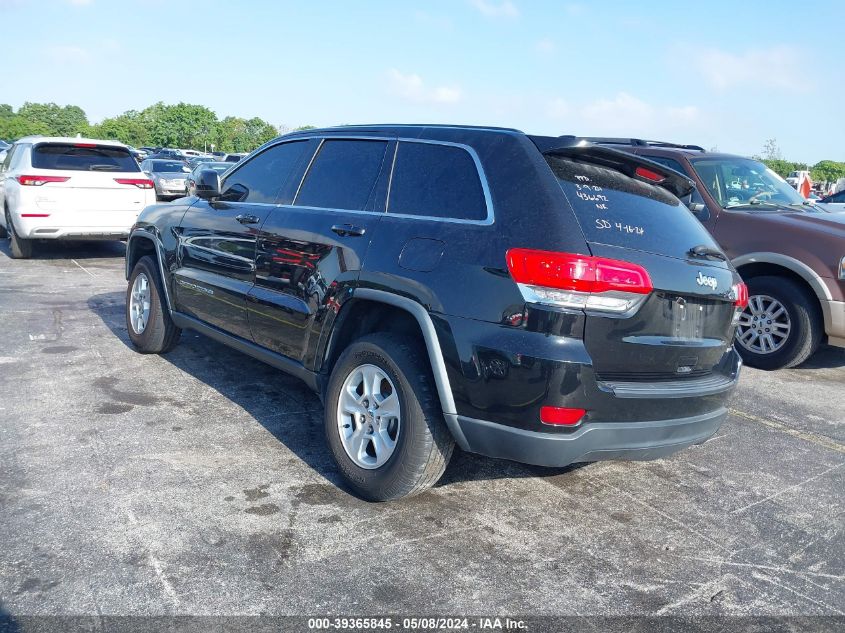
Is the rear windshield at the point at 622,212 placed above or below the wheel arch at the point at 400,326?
above

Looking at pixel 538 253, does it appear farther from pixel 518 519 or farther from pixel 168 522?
pixel 168 522

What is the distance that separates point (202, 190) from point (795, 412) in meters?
4.44

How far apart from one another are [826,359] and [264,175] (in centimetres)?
555

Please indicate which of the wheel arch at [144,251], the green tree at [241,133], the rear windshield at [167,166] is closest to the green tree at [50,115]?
the green tree at [241,133]

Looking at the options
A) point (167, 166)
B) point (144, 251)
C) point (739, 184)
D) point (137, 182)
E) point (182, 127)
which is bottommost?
point (144, 251)

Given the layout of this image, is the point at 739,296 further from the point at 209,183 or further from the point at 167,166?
the point at 167,166

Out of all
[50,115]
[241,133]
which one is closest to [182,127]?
[241,133]

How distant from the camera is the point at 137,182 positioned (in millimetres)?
10703

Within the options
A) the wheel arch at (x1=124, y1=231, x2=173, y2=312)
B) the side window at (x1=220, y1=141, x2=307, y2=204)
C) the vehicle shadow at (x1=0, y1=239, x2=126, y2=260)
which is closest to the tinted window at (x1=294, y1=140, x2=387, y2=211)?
the side window at (x1=220, y1=141, x2=307, y2=204)

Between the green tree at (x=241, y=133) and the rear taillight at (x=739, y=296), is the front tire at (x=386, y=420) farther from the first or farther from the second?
the green tree at (x=241, y=133)

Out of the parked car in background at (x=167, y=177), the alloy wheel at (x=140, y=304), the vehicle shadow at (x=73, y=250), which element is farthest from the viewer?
the parked car in background at (x=167, y=177)

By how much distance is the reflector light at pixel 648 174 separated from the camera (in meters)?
3.78

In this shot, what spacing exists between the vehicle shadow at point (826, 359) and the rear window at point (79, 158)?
29.3 feet

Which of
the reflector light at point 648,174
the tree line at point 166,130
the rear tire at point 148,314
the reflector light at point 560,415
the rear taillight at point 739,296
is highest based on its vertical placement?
the tree line at point 166,130
